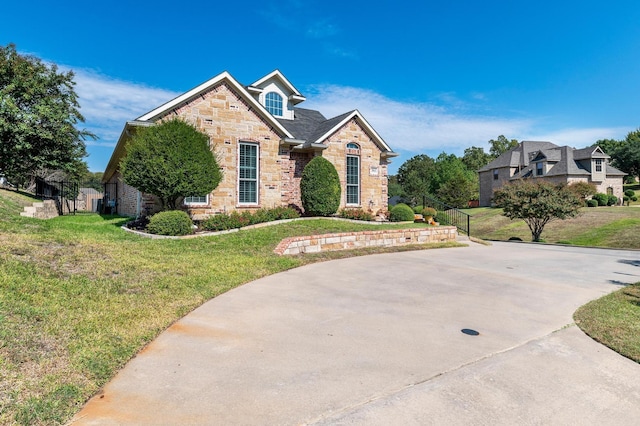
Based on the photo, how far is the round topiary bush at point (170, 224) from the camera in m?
11.0

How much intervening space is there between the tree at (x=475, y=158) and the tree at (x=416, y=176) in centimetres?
991

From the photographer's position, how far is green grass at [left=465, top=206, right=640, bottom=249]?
69.5 ft

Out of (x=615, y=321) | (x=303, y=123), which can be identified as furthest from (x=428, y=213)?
(x=615, y=321)

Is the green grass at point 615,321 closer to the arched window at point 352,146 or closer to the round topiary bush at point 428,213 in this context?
the arched window at point 352,146

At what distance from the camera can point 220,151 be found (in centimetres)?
1420

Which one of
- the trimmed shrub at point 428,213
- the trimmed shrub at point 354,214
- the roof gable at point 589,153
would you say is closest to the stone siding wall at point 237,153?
the trimmed shrub at point 354,214

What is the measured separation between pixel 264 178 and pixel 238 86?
3.83 meters

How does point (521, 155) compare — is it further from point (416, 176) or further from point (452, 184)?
point (416, 176)

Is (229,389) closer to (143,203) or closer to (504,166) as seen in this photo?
(143,203)

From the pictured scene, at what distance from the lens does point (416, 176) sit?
56.4m

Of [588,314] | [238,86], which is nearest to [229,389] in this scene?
[588,314]

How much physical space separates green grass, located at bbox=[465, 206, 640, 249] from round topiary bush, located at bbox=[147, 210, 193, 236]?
21073 mm

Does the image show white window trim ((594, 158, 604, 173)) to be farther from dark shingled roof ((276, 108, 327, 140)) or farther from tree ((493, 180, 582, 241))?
dark shingled roof ((276, 108, 327, 140))

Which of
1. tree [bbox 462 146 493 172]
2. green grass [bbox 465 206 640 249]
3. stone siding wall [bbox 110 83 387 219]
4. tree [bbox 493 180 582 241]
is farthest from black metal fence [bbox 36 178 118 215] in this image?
tree [bbox 462 146 493 172]
